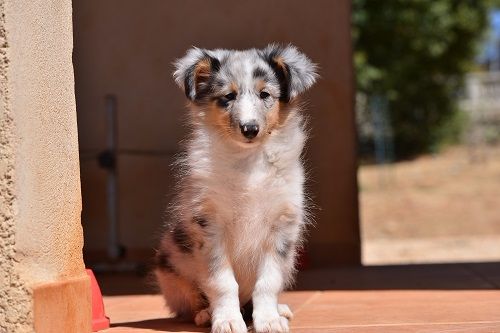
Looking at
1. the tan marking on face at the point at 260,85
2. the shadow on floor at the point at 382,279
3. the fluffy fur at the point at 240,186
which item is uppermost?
the tan marking on face at the point at 260,85

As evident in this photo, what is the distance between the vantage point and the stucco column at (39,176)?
2979 millimetres

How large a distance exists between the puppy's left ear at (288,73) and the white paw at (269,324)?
101 cm

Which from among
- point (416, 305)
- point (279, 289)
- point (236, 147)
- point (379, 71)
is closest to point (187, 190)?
point (236, 147)

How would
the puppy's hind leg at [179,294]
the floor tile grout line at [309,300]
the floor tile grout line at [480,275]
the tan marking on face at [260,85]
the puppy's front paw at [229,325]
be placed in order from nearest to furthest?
the puppy's front paw at [229,325]
the tan marking on face at [260,85]
the puppy's hind leg at [179,294]
the floor tile grout line at [309,300]
the floor tile grout line at [480,275]

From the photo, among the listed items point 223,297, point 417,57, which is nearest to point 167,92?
point 223,297

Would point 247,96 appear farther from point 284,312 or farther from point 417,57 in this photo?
point 417,57

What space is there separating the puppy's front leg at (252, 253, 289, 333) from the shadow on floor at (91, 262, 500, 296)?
1.48 m

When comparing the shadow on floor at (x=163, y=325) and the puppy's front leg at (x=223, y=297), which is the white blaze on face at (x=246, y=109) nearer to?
the puppy's front leg at (x=223, y=297)

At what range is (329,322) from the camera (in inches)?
152

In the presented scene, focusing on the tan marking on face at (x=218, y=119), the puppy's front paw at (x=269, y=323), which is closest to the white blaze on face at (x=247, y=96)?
the tan marking on face at (x=218, y=119)

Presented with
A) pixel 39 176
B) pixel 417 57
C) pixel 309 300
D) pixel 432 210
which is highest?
pixel 417 57

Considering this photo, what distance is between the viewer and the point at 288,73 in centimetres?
376

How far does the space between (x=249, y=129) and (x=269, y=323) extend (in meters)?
0.83

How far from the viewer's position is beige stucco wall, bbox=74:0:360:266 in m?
7.00
